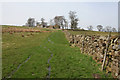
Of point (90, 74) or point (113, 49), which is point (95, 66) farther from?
point (113, 49)

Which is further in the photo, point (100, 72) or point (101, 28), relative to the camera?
point (101, 28)

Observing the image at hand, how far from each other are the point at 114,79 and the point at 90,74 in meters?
1.56

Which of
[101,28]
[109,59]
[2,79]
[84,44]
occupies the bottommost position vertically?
[2,79]

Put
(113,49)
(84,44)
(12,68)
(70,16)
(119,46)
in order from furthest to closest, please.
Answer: (70,16) < (84,44) < (12,68) < (113,49) < (119,46)

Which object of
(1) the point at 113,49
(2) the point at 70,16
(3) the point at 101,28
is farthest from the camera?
(3) the point at 101,28

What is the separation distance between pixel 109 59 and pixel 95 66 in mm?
1364

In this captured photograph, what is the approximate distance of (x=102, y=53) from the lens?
8312mm

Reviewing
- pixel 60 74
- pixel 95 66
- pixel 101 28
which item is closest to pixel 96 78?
pixel 95 66

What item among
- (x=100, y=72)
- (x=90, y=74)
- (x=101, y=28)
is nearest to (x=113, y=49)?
(x=100, y=72)

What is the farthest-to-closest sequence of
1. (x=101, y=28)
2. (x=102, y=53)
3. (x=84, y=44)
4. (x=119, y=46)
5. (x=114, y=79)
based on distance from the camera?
(x=101, y=28) < (x=84, y=44) < (x=102, y=53) < (x=119, y=46) < (x=114, y=79)

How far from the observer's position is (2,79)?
239 inches

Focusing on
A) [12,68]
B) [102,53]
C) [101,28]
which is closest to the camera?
[12,68]

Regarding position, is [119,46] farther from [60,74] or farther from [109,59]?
[60,74]

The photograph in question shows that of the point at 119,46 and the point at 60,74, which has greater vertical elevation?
the point at 119,46
